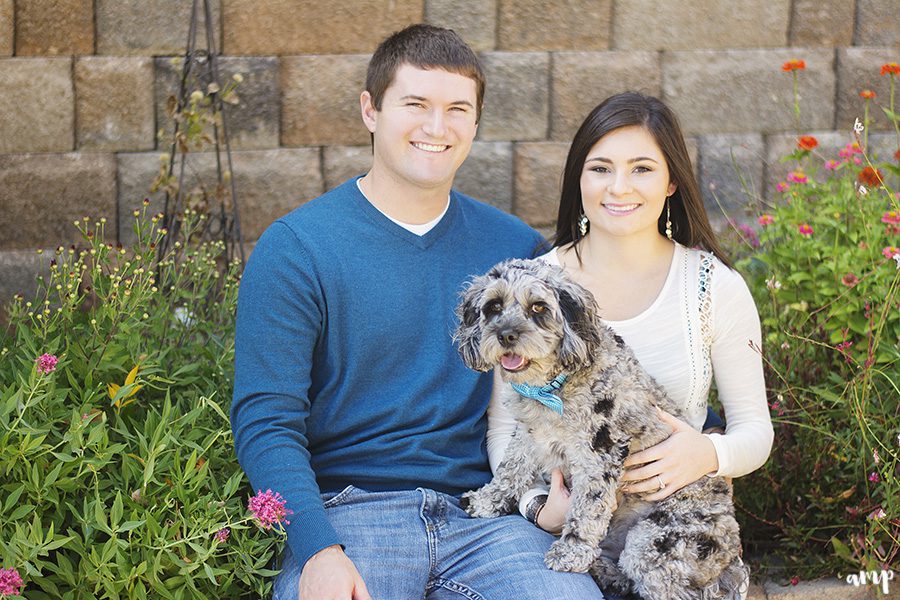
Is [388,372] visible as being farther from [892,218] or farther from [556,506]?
[892,218]

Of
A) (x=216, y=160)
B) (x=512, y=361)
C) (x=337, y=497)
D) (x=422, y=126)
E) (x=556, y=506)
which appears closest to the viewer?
(x=512, y=361)

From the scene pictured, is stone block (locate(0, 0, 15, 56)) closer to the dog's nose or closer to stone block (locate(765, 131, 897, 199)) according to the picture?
the dog's nose

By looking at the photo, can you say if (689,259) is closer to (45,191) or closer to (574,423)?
(574,423)

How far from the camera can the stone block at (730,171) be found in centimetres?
589

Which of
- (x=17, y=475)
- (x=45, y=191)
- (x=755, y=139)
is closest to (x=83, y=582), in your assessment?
(x=17, y=475)

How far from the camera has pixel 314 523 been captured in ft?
9.11

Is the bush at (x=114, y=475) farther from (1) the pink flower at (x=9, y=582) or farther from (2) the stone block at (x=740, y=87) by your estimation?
(2) the stone block at (x=740, y=87)

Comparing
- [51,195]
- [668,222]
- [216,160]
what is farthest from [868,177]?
[51,195]

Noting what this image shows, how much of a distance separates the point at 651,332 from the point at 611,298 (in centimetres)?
19

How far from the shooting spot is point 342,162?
18.1 ft

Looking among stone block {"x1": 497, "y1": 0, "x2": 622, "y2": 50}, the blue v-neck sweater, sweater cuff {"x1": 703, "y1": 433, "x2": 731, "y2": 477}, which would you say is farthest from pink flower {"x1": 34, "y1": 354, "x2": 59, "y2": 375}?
stone block {"x1": 497, "y1": 0, "x2": 622, "y2": 50}

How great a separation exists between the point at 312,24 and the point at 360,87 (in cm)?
41

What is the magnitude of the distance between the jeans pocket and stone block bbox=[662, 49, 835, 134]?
357 centimetres

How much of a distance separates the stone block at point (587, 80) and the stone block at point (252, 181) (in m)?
1.39
